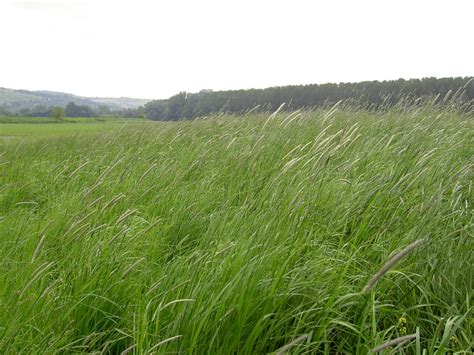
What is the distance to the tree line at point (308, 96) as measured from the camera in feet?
29.3

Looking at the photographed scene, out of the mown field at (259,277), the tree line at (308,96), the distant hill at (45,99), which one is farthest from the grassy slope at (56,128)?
the distant hill at (45,99)

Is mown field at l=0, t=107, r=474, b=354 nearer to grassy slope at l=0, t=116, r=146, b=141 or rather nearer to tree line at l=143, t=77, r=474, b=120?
tree line at l=143, t=77, r=474, b=120

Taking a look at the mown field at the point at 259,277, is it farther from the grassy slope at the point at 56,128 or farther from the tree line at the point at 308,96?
the grassy slope at the point at 56,128

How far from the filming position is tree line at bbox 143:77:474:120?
8922 mm

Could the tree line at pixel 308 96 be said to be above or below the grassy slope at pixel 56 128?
above

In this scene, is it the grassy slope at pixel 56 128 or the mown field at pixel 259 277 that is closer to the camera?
the mown field at pixel 259 277

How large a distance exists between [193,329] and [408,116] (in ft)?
17.5

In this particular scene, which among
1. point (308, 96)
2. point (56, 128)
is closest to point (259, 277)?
point (308, 96)

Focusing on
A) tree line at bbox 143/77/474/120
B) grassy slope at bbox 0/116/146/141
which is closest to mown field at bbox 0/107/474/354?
tree line at bbox 143/77/474/120

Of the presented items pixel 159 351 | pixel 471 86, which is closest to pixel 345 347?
pixel 159 351

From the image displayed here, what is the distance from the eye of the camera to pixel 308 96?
75.2ft

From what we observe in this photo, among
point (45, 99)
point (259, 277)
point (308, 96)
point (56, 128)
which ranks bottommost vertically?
point (45, 99)

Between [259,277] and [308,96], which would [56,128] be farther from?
[259,277]

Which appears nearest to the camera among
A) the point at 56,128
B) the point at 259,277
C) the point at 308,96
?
the point at 259,277
